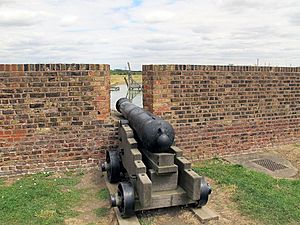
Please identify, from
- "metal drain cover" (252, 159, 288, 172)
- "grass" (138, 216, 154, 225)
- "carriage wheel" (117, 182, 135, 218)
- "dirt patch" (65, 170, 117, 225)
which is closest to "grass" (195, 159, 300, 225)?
"metal drain cover" (252, 159, 288, 172)

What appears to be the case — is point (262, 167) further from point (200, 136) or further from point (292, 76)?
point (292, 76)

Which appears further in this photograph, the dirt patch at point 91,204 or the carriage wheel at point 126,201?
the dirt patch at point 91,204

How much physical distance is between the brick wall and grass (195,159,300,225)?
Answer: 2.14 metres

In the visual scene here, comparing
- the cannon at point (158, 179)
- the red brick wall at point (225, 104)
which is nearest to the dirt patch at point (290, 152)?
the red brick wall at point (225, 104)

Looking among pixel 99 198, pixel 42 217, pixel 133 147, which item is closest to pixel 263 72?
pixel 133 147

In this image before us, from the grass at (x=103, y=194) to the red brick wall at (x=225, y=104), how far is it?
6.56 ft

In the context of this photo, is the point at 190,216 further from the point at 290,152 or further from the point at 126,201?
the point at 290,152

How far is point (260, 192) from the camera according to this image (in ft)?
14.9

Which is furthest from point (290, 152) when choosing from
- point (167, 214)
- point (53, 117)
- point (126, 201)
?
point (53, 117)

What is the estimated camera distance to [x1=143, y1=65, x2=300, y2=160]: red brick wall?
610cm

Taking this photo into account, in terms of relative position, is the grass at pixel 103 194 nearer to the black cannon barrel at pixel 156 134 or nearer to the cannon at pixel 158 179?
the cannon at pixel 158 179

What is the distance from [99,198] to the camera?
14.7ft

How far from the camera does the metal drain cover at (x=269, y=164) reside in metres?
5.89

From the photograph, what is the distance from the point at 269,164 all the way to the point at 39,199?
4.41 m
